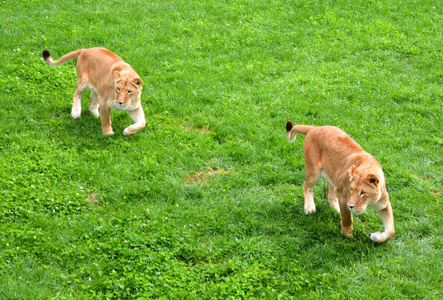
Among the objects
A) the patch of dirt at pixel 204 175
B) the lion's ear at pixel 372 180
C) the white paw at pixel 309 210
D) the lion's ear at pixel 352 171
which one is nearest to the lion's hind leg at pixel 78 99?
the patch of dirt at pixel 204 175

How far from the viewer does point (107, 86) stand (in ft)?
27.9

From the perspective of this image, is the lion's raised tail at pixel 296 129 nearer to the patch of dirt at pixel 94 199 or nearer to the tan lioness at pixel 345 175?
the tan lioness at pixel 345 175

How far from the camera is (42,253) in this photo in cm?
609

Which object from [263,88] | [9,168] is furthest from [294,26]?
[9,168]

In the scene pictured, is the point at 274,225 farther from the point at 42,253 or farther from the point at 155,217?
the point at 42,253

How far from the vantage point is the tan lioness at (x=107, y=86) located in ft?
27.2

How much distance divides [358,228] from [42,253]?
160 inches

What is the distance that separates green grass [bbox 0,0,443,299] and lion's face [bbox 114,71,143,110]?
66 cm

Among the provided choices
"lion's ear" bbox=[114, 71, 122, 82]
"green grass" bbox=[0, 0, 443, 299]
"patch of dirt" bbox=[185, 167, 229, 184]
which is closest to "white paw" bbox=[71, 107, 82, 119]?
"green grass" bbox=[0, 0, 443, 299]

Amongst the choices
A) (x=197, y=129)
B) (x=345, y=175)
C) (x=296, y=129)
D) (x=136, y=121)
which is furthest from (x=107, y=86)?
(x=345, y=175)

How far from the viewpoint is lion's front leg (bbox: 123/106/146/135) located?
8.59 m

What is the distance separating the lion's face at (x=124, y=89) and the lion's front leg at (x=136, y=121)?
0.34 meters

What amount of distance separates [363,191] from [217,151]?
3092 millimetres

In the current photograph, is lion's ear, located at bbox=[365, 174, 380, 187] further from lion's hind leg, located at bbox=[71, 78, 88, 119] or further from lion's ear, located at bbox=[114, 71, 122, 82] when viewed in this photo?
lion's hind leg, located at bbox=[71, 78, 88, 119]
